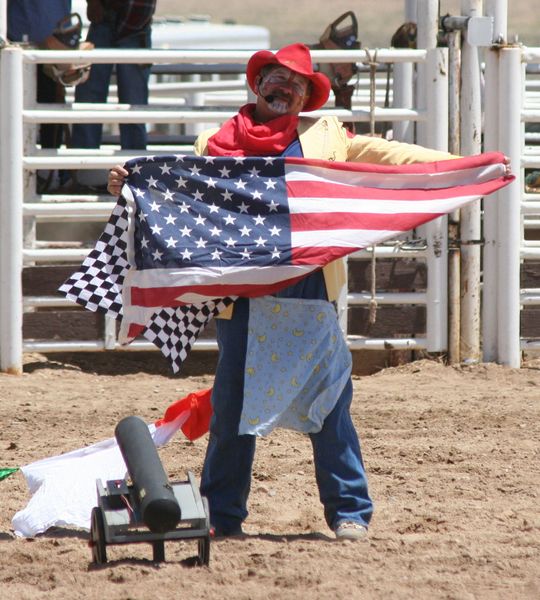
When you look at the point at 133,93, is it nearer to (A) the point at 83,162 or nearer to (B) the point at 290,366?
(A) the point at 83,162

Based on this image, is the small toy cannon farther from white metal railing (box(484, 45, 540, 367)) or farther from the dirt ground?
white metal railing (box(484, 45, 540, 367))

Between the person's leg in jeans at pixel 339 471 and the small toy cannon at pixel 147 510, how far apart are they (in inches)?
25.0

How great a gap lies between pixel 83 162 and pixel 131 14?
143 centimetres

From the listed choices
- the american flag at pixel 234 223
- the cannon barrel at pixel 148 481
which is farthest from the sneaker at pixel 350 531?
the american flag at pixel 234 223

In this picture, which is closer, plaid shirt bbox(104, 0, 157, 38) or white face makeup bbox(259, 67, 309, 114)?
white face makeup bbox(259, 67, 309, 114)

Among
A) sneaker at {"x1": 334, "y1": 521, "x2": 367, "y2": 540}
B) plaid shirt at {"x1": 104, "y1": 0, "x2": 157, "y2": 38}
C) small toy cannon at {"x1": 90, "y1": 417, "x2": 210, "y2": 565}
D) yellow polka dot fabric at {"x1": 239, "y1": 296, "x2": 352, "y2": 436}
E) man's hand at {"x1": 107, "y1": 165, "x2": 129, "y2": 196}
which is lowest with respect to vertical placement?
sneaker at {"x1": 334, "y1": 521, "x2": 367, "y2": 540}

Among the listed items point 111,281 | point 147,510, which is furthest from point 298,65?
point 147,510

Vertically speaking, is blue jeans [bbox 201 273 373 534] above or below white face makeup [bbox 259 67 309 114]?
below

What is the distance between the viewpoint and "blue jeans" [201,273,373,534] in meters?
5.01

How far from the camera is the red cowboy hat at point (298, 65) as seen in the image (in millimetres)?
4973

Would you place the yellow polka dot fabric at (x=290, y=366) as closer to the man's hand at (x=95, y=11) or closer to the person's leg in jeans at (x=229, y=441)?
the person's leg in jeans at (x=229, y=441)

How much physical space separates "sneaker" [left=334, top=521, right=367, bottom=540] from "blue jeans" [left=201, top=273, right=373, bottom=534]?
3 centimetres

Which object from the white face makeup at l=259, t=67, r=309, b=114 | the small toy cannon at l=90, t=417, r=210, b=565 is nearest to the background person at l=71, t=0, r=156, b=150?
the white face makeup at l=259, t=67, r=309, b=114

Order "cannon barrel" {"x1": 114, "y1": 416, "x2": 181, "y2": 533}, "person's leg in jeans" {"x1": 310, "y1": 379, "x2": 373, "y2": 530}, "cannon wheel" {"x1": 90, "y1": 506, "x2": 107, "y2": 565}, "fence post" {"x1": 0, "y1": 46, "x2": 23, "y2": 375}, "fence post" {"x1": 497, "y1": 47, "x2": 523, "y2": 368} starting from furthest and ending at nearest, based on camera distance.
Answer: "fence post" {"x1": 497, "y1": 47, "x2": 523, "y2": 368} → "fence post" {"x1": 0, "y1": 46, "x2": 23, "y2": 375} → "person's leg in jeans" {"x1": 310, "y1": 379, "x2": 373, "y2": 530} → "cannon wheel" {"x1": 90, "y1": 506, "x2": 107, "y2": 565} → "cannon barrel" {"x1": 114, "y1": 416, "x2": 181, "y2": 533}
